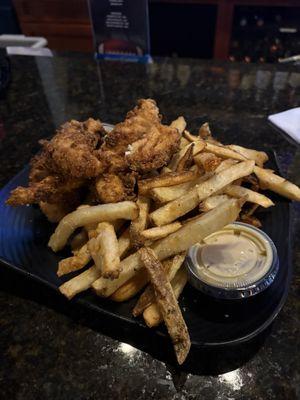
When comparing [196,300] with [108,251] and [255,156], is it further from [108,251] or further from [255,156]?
[255,156]

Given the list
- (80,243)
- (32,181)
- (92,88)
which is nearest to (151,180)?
(80,243)

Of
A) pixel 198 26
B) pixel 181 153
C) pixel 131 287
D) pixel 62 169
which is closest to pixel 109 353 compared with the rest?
pixel 131 287

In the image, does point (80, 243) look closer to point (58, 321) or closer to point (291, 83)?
point (58, 321)

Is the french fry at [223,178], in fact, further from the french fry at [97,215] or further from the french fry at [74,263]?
the french fry at [74,263]

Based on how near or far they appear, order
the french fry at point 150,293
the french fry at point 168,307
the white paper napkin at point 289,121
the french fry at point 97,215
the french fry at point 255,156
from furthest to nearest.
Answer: the white paper napkin at point 289,121
the french fry at point 255,156
the french fry at point 97,215
the french fry at point 150,293
the french fry at point 168,307

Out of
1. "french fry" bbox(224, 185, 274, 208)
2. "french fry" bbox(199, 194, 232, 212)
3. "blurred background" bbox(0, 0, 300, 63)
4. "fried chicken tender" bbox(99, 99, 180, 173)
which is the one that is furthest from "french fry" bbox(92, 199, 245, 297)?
"blurred background" bbox(0, 0, 300, 63)

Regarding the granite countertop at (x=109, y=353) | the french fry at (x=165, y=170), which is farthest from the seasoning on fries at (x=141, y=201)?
the granite countertop at (x=109, y=353)
